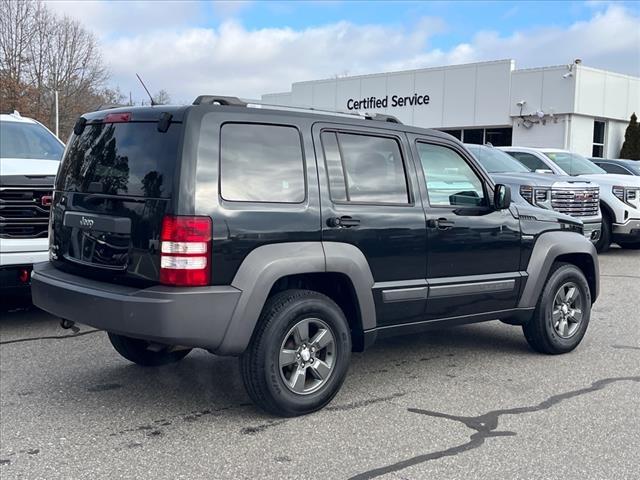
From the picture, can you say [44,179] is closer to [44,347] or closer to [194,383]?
[44,347]

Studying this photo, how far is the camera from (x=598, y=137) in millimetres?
28859

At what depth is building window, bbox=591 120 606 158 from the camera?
28.6 meters

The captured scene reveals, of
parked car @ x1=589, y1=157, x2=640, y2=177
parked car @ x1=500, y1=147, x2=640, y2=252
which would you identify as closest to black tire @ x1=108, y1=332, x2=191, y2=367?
parked car @ x1=500, y1=147, x2=640, y2=252

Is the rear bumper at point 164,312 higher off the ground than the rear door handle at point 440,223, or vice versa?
the rear door handle at point 440,223

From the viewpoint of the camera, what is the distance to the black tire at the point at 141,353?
5.45m

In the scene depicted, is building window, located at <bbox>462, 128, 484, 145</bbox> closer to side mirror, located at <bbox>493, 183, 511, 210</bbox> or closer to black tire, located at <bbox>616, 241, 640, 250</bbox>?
black tire, located at <bbox>616, 241, 640, 250</bbox>

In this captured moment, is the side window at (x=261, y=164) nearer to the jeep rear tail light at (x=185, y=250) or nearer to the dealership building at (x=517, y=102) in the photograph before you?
the jeep rear tail light at (x=185, y=250)

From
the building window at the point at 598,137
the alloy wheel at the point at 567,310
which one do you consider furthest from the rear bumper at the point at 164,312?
the building window at the point at 598,137

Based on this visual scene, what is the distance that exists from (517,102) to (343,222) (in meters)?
24.9

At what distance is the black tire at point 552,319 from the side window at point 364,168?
176 cm

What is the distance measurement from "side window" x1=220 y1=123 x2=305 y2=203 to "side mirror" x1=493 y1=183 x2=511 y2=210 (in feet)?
5.79

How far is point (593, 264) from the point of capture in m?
6.50

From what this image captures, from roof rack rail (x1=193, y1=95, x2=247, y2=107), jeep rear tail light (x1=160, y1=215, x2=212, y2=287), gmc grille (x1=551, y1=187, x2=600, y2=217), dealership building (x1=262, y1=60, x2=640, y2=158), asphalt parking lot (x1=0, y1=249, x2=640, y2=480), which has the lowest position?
asphalt parking lot (x1=0, y1=249, x2=640, y2=480)

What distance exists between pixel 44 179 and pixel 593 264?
5.11 metres
